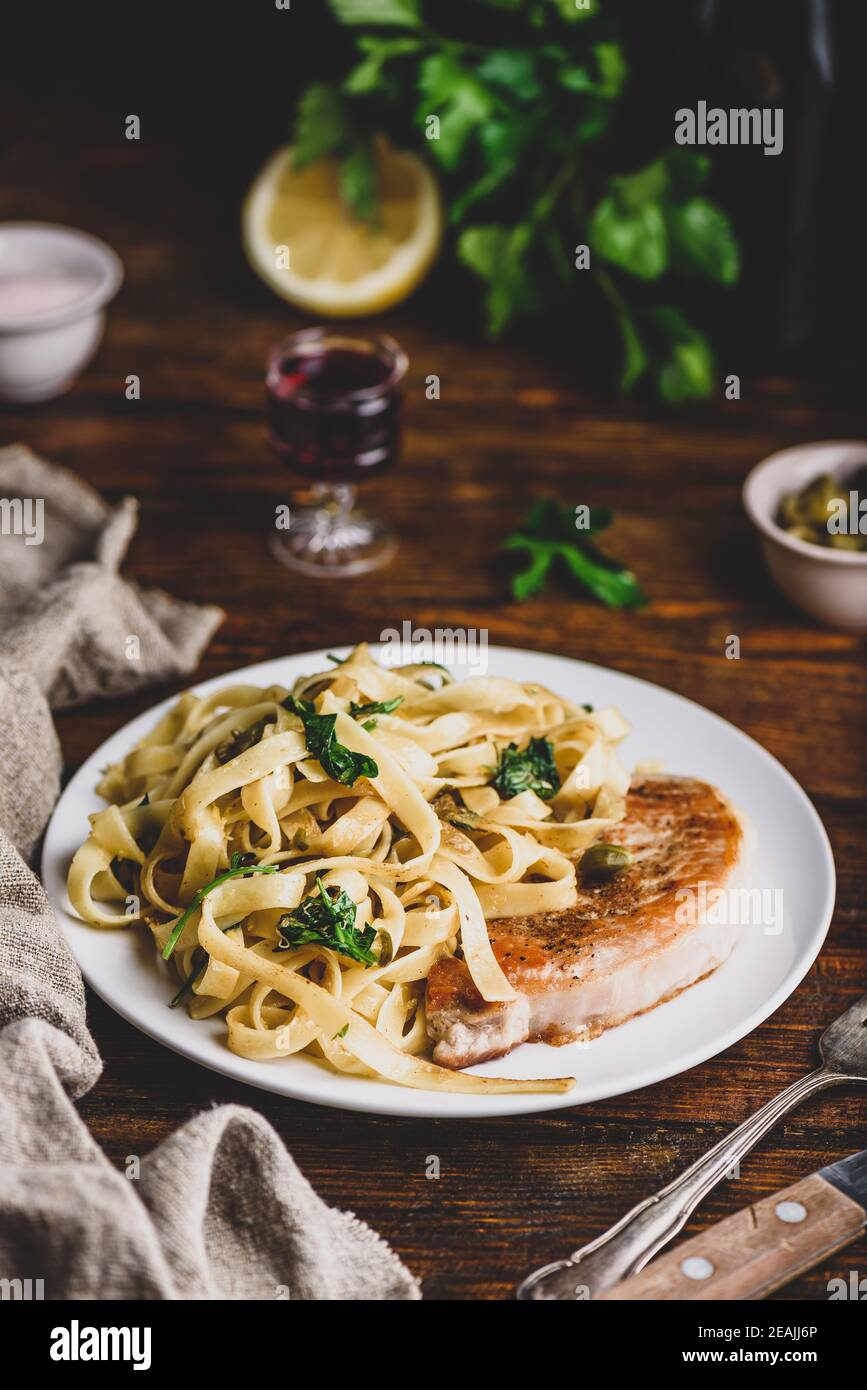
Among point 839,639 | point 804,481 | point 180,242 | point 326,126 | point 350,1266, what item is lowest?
point 350,1266

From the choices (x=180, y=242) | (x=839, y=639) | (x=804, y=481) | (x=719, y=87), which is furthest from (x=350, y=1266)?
(x=180, y=242)

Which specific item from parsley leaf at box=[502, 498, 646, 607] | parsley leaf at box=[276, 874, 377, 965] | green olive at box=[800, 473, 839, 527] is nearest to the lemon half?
parsley leaf at box=[502, 498, 646, 607]

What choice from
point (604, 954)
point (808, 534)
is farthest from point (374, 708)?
point (808, 534)

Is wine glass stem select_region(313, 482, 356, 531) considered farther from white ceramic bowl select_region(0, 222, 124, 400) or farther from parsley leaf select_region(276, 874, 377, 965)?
→ parsley leaf select_region(276, 874, 377, 965)

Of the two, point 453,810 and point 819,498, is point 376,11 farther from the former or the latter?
point 453,810

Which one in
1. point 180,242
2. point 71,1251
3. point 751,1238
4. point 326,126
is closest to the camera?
point 71,1251

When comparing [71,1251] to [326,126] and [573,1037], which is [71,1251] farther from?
[326,126]
